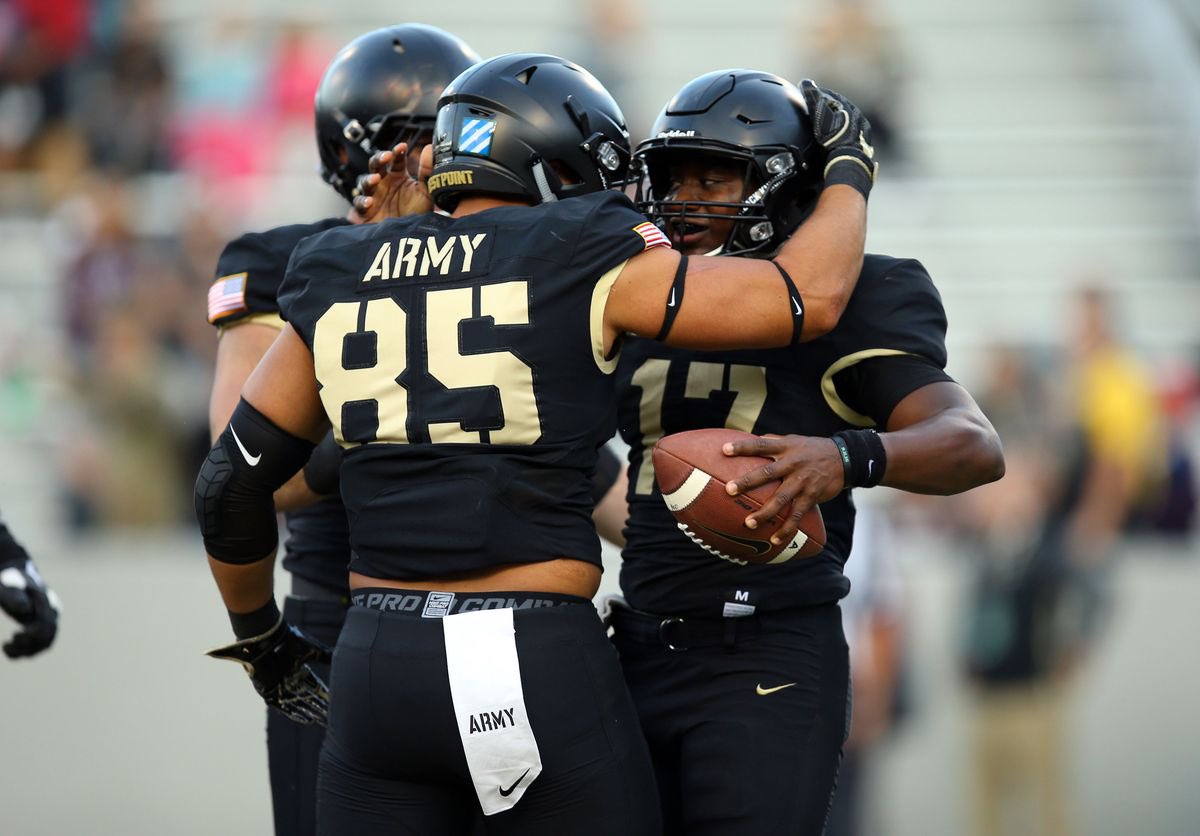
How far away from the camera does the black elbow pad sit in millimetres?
3422

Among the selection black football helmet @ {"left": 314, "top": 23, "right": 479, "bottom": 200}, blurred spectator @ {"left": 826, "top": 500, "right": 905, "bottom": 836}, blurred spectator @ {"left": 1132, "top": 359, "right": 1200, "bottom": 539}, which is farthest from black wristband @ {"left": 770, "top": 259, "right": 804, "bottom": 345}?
blurred spectator @ {"left": 1132, "top": 359, "right": 1200, "bottom": 539}

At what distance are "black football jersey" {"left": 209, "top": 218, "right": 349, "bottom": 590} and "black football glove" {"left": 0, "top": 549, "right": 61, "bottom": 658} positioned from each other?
747 mm

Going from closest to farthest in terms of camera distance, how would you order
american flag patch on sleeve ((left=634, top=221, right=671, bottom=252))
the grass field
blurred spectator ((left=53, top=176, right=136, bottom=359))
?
american flag patch on sleeve ((left=634, top=221, right=671, bottom=252)) < the grass field < blurred spectator ((left=53, top=176, right=136, bottom=359))

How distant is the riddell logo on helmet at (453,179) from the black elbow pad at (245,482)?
0.61 m

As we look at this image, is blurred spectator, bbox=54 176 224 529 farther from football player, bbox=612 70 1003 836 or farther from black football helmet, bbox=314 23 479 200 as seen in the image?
football player, bbox=612 70 1003 836

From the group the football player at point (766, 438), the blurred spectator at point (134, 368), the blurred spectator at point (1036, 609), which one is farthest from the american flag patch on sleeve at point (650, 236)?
the blurred spectator at point (134, 368)

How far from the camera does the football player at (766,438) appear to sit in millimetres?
3418

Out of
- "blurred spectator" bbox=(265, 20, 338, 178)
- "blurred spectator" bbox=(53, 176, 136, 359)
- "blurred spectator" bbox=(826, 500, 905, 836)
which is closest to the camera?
"blurred spectator" bbox=(826, 500, 905, 836)

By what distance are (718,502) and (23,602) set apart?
2.23m

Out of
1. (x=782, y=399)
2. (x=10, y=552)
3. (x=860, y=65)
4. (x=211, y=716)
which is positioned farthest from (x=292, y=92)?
(x=782, y=399)

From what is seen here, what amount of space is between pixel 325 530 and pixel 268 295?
0.63m

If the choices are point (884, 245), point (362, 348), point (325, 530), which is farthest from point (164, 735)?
point (884, 245)

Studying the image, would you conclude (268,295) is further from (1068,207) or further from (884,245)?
(1068,207)

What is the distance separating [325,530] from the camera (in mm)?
4156
